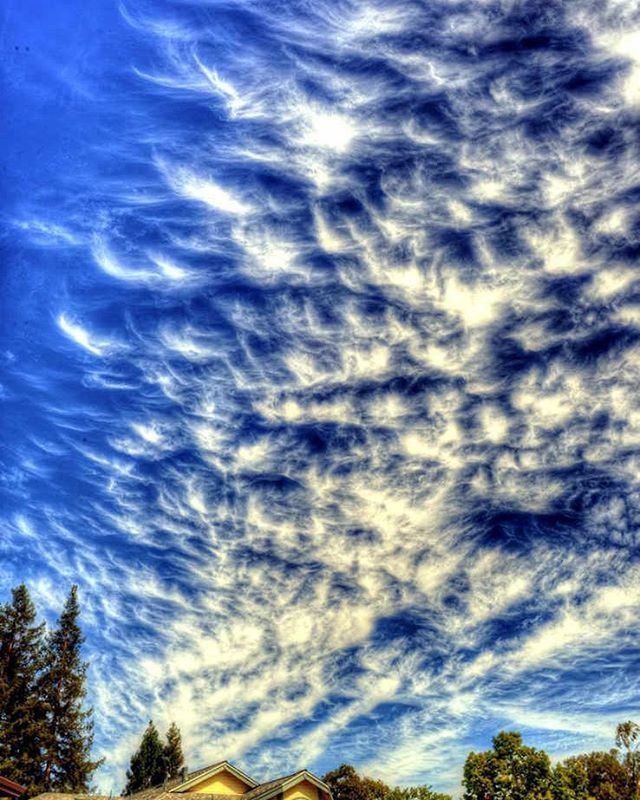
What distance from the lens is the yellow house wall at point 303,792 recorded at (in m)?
35.4

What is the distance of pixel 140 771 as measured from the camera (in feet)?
238

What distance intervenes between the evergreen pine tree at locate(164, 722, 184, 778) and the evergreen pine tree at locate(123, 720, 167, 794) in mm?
722

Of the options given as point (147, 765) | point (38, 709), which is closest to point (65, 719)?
point (38, 709)

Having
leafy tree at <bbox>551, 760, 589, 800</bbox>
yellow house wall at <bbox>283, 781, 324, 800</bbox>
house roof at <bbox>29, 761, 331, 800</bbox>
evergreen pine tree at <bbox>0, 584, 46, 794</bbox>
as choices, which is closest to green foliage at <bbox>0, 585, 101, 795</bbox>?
evergreen pine tree at <bbox>0, 584, 46, 794</bbox>

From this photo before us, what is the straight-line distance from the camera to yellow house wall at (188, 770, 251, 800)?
40.0 metres

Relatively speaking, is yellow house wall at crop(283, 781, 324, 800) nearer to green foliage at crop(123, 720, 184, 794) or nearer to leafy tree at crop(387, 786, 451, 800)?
leafy tree at crop(387, 786, 451, 800)

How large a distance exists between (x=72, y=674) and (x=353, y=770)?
39.0 metres

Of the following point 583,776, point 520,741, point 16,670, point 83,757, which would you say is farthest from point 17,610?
point 583,776

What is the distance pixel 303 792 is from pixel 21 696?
32.2 meters

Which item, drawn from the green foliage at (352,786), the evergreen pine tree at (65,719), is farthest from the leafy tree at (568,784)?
the evergreen pine tree at (65,719)

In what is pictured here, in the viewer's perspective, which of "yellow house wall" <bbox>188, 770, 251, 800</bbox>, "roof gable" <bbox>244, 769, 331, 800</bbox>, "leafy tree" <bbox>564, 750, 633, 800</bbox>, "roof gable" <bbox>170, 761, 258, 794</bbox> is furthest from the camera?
"leafy tree" <bbox>564, 750, 633, 800</bbox>

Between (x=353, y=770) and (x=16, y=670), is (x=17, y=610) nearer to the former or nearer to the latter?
(x=16, y=670)

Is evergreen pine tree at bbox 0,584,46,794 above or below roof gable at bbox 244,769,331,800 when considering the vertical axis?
above

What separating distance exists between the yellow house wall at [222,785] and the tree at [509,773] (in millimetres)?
26872
